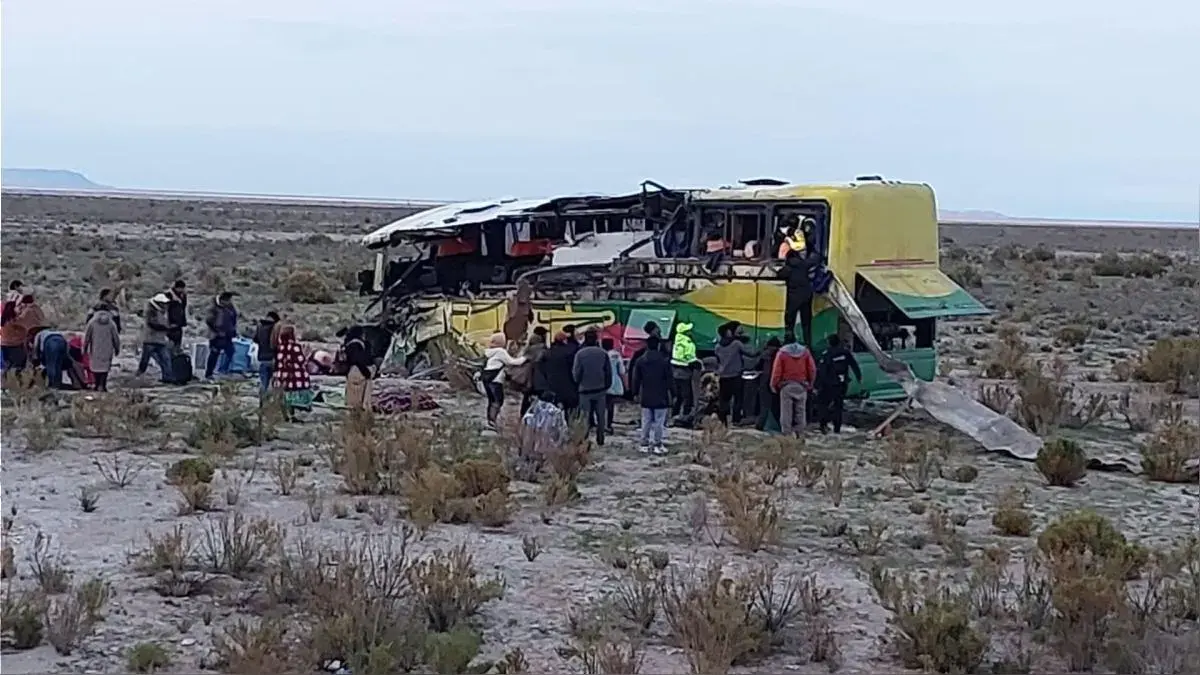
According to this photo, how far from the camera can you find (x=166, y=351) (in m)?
20.3

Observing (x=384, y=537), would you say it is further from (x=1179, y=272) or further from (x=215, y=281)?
(x=1179, y=272)

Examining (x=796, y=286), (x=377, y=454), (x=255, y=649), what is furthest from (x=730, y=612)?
(x=796, y=286)

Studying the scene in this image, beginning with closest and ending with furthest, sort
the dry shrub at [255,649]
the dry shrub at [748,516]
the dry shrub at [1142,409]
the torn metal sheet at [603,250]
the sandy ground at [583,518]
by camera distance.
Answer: the dry shrub at [255,649]
the sandy ground at [583,518]
the dry shrub at [748,516]
the dry shrub at [1142,409]
the torn metal sheet at [603,250]

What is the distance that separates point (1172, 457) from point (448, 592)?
28.6 feet

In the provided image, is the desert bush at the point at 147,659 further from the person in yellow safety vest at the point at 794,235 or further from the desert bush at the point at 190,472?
the person in yellow safety vest at the point at 794,235

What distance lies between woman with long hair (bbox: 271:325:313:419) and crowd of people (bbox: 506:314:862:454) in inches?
87.5

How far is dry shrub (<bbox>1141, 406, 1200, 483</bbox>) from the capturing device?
1518 cm

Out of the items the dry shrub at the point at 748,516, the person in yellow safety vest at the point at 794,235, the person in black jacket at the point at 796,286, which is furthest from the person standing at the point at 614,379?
→ the dry shrub at the point at 748,516

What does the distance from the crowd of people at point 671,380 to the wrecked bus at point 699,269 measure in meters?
0.34

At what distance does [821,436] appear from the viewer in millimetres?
17359

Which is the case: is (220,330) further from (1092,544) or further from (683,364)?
(1092,544)

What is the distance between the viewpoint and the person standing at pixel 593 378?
628 inches

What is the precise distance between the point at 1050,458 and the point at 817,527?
3.52 meters

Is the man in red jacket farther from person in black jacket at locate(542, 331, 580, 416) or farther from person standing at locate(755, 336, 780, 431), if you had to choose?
person in black jacket at locate(542, 331, 580, 416)
